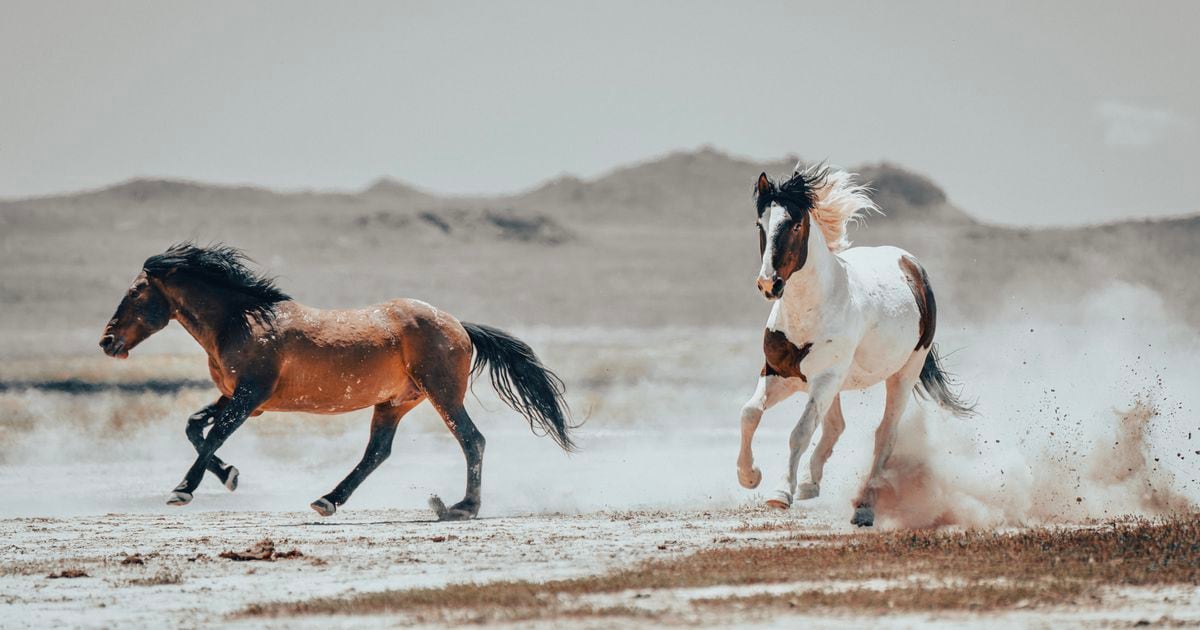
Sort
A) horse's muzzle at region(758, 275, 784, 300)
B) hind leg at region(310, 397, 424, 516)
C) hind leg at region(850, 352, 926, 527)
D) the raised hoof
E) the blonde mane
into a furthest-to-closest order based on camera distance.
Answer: hind leg at region(310, 397, 424, 516) < hind leg at region(850, 352, 926, 527) < the blonde mane < the raised hoof < horse's muzzle at region(758, 275, 784, 300)

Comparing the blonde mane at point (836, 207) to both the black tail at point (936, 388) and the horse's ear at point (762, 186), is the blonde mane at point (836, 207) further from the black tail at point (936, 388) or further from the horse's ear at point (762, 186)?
the black tail at point (936, 388)

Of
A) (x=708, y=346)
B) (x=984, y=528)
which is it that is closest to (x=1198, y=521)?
(x=984, y=528)

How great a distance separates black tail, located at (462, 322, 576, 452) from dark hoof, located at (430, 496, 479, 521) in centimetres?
111

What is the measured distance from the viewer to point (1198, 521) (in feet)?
36.2

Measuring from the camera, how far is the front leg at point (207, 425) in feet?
43.6

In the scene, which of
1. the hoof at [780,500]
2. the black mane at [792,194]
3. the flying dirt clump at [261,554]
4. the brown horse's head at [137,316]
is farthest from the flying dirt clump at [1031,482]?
the brown horse's head at [137,316]

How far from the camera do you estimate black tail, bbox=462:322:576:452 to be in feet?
47.5

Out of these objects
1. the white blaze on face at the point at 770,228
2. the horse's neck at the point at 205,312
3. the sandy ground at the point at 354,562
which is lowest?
the sandy ground at the point at 354,562

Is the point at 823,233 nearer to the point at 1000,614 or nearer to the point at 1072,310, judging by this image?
the point at 1000,614

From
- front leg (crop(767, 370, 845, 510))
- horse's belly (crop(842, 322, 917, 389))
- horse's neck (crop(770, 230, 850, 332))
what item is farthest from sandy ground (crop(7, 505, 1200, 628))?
horse's neck (crop(770, 230, 850, 332))

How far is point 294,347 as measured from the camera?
44.4 feet

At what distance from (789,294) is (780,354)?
0.42 metres

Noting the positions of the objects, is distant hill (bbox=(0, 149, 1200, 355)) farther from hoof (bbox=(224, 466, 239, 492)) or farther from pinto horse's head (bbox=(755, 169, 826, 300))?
pinto horse's head (bbox=(755, 169, 826, 300))

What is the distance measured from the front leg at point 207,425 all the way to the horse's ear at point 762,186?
4674 millimetres
